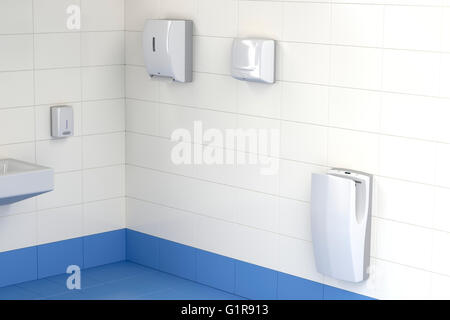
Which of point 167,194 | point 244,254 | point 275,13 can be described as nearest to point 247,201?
point 244,254

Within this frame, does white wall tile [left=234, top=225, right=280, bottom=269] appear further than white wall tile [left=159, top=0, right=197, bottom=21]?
No

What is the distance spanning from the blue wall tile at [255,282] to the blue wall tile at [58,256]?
42.0 inches

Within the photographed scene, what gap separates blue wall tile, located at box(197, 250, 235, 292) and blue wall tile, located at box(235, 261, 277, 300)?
61mm

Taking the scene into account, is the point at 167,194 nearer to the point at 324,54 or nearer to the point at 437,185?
the point at 324,54

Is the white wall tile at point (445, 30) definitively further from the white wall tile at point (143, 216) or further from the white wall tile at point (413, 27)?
the white wall tile at point (143, 216)

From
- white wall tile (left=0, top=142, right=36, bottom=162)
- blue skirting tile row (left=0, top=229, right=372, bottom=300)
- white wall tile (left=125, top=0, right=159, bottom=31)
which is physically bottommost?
blue skirting tile row (left=0, top=229, right=372, bottom=300)

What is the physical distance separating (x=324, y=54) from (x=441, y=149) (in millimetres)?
780

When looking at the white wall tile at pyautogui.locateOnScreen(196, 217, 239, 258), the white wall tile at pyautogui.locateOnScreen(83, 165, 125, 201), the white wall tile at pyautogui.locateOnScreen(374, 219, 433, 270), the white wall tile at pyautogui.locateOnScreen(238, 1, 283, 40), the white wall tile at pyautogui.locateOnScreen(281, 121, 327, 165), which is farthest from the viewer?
the white wall tile at pyautogui.locateOnScreen(83, 165, 125, 201)

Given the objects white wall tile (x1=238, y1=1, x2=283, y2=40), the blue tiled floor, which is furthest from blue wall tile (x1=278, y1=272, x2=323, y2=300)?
white wall tile (x1=238, y1=1, x2=283, y2=40)

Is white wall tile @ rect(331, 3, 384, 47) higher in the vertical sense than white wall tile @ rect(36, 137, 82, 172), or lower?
higher

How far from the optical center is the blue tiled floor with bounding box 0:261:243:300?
4.71 meters

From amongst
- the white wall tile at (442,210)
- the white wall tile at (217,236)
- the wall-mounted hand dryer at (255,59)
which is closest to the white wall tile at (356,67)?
the wall-mounted hand dryer at (255,59)

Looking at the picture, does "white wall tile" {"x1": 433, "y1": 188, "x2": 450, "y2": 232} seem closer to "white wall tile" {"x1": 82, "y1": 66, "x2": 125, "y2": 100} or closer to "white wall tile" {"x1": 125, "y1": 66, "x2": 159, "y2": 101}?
"white wall tile" {"x1": 125, "y1": 66, "x2": 159, "y2": 101}

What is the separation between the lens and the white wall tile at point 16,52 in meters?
4.64
